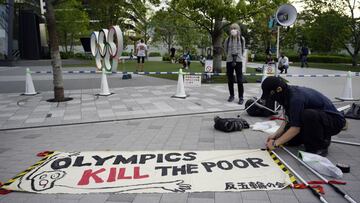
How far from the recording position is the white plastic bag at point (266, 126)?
18.0 feet

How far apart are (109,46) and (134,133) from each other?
31.7 feet

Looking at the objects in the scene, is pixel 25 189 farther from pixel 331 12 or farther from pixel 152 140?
pixel 331 12

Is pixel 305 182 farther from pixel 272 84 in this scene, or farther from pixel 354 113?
pixel 354 113

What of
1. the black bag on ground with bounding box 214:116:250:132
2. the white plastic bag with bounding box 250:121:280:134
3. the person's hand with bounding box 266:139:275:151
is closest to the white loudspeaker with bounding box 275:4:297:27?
the white plastic bag with bounding box 250:121:280:134

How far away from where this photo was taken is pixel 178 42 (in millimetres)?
46406

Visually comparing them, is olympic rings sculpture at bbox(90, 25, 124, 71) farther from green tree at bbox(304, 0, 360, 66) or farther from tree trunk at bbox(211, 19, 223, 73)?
green tree at bbox(304, 0, 360, 66)

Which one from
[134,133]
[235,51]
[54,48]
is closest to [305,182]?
[134,133]

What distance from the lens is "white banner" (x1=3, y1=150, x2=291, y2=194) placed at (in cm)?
327

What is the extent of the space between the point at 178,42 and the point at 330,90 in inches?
1466

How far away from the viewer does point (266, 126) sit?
5.68 metres

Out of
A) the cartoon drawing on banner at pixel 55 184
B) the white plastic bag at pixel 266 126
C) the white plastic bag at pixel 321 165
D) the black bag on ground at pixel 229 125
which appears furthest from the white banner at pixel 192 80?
the cartoon drawing on banner at pixel 55 184

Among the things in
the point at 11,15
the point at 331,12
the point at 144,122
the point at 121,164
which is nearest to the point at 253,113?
the point at 144,122

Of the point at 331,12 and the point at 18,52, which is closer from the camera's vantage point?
the point at 331,12

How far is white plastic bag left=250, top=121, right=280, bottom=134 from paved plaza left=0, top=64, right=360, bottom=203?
0.67ft
